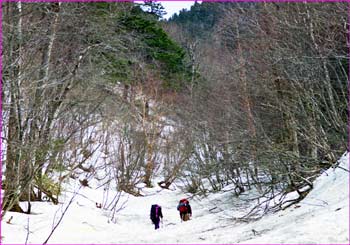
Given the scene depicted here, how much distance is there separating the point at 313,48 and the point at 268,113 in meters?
4.05

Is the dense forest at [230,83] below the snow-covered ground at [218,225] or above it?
above

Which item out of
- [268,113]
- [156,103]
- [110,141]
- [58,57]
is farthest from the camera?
[156,103]

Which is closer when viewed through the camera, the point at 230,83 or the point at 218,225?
the point at 218,225

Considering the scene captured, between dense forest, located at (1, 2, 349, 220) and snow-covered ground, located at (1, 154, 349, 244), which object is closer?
snow-covered ground, located at (1, 154, 349, 244)

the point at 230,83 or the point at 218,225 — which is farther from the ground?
the point at 230,83

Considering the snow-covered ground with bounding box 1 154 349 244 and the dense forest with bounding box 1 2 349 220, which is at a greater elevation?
the dense forest with bounding box 1 2 349 220

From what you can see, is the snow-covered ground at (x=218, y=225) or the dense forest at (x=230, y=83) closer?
the snow-covered ground at (x=218, y=225)

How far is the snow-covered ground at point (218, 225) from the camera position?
7.64 meters

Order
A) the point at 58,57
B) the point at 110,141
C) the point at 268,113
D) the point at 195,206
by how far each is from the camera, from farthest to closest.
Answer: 1. the point at 110,141
2. the point at 195,206
3. the point at 268,113
4. the point at 58,57

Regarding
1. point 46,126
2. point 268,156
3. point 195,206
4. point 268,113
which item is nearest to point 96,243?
point 46,126

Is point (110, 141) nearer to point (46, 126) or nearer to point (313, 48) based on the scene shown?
point (46, 126)

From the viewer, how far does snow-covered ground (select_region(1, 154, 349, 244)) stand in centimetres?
764

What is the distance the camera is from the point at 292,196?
12.9 metres

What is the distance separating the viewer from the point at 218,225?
45.9 ft
